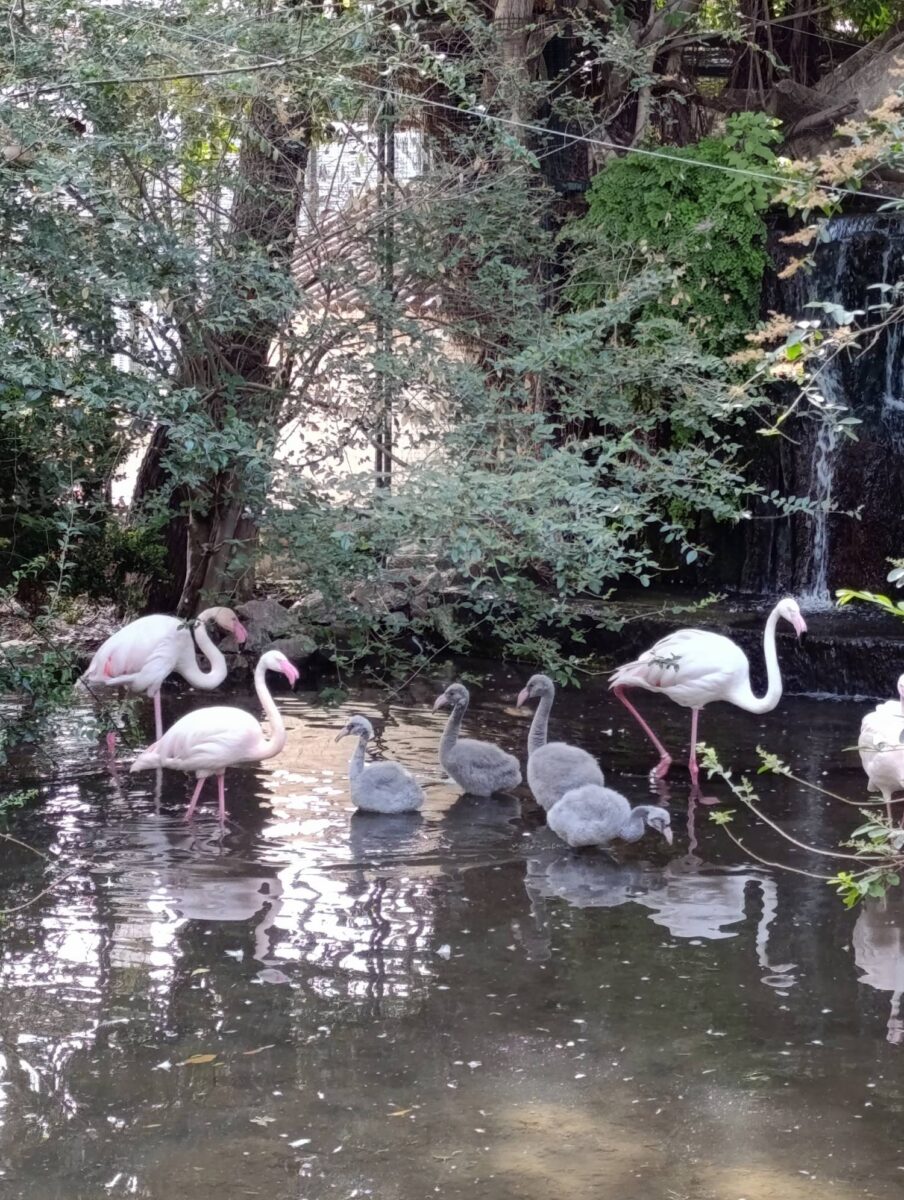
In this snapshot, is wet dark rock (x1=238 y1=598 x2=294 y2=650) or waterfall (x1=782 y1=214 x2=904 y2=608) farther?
waterfall (x1=782 y1=214 x2=904 y2=608)

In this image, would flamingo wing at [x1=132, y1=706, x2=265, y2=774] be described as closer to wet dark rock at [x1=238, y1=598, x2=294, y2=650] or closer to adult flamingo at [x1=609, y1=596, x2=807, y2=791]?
adult flamingo at [x1=609, y1=596, x2=807, y2=791]

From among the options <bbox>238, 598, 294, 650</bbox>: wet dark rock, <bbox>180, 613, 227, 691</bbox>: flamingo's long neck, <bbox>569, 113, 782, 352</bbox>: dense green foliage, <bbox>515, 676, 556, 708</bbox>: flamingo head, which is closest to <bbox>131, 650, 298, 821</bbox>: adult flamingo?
<bbox>180, 613, 227, 691</bbox>: flamingo's long neck

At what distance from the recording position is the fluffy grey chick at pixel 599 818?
252 inches

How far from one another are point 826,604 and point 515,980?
747cm

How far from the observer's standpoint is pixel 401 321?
309 inches

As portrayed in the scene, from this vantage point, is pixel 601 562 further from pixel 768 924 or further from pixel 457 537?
pixel 768 924

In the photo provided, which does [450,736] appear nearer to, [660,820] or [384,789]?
[384,789]

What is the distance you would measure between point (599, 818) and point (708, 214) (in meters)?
6.40

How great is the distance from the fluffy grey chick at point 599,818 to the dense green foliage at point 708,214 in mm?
5319

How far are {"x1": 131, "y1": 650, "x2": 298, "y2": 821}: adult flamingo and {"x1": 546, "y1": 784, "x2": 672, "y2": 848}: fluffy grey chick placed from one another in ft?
4.93

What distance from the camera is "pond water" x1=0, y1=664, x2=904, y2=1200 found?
3805 mm

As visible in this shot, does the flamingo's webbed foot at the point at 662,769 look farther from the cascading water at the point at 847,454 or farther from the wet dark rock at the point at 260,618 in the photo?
the cascading water at the point at 847,454

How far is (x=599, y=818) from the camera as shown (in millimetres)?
6406

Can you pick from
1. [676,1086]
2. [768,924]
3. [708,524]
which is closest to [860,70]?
[708,524]
